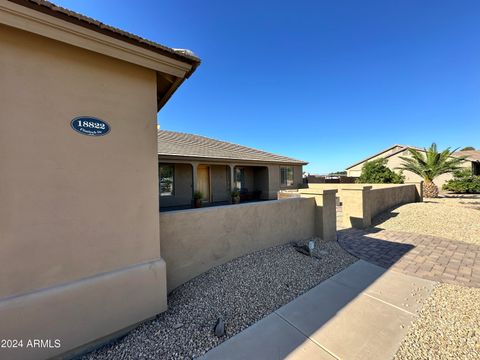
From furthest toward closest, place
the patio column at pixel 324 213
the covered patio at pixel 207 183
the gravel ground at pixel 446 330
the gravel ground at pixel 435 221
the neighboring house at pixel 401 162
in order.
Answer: the neighboring house at pixel 401 162 < the covered patio at pixel 207 183 < the gravel ground at pixel 435 221 < the patio column at pixel 324 213 < the gravel ground at pixel 446 330

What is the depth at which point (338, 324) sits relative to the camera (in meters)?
2.79

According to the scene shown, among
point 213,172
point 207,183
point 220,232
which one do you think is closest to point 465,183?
point 213,172

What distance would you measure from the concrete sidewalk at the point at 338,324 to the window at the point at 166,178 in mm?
9780

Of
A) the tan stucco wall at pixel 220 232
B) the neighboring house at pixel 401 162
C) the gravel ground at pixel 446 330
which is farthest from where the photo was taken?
the neighboring house at pixel 401 162

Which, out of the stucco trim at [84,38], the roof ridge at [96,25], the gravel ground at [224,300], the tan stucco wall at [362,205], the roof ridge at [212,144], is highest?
the roof ridge at [212,144]

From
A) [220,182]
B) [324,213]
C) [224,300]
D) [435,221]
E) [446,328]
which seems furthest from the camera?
[220,182]

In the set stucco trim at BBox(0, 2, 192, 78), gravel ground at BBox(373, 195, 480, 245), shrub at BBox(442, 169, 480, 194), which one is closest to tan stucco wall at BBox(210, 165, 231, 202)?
gravel ground at BBox(373, 195, 480, 245)

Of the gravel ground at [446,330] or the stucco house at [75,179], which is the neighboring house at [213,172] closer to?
the stucco house at [75,179]

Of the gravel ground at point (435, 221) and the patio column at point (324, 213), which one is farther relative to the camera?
the gravel ground at point (435, 221)

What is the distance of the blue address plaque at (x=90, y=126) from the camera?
8.14 ft

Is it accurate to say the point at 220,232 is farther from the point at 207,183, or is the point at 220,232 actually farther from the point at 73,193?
the point at 207,183

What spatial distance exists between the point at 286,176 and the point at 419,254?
1161cm

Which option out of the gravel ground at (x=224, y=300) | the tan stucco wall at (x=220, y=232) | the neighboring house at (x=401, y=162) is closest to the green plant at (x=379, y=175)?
the neighboring house at (x=401, y=162)

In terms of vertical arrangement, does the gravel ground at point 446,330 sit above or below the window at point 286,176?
below
